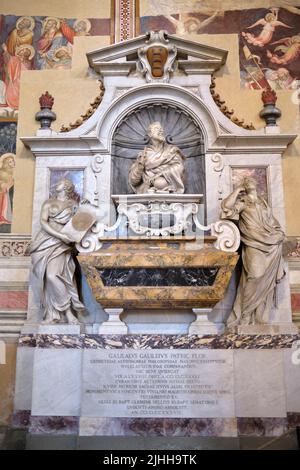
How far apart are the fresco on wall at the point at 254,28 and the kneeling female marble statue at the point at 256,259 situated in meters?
2.16

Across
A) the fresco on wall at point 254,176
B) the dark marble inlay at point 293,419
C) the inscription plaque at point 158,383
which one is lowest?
the dark marble inlay at point 293,419

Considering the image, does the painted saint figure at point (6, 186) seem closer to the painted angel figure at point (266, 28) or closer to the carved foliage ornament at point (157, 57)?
the carved foliage ornament at point (157, 57)

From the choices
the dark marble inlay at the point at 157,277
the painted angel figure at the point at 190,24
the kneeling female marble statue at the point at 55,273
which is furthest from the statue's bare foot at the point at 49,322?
the painted angel figure at the point at 190,24

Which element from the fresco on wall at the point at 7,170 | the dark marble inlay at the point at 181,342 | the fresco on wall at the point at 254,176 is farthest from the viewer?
the fresco on wall at the point at 7,170

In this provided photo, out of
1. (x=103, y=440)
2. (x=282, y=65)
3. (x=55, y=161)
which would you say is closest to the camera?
(x=103, y=440)

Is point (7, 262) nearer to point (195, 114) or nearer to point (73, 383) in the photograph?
point (73, 383)

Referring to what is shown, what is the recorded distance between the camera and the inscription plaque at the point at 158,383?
5941 mm

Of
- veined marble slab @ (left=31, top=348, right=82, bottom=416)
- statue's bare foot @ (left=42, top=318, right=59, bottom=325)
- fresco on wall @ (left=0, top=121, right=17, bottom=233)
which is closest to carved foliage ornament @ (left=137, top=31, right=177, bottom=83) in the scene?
fresco on wall @ (left=0, top=121, right=17, bottom=233)

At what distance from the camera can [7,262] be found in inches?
280

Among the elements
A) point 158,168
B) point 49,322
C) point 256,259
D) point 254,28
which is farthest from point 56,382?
point 254,28

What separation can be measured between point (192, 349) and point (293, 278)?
5.85ft

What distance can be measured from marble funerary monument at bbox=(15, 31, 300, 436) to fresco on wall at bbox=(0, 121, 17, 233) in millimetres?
442

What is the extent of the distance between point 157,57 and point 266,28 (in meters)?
1.83
